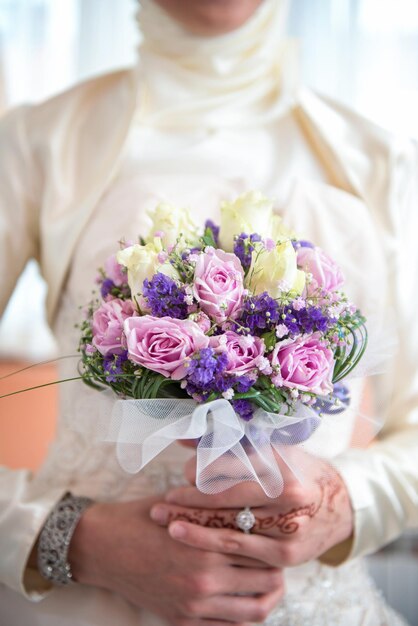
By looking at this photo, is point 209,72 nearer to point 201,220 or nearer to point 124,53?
point 201,220

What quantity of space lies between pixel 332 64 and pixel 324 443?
220cm

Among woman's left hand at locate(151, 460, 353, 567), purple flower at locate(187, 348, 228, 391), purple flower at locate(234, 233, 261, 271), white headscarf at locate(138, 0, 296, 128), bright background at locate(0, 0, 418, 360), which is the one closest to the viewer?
purple flower at locate(187, 348, 228, 391)

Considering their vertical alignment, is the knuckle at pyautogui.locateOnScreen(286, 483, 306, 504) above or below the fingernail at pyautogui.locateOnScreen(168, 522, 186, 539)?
above

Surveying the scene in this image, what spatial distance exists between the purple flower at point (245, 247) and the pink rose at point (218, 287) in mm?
36

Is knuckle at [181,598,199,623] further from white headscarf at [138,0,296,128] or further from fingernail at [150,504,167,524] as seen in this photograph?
white headscarf at [138,0,296,128]

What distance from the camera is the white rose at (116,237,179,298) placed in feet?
2.95

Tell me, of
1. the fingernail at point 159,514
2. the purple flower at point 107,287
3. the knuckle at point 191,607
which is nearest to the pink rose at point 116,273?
the purple flower at point 107,287

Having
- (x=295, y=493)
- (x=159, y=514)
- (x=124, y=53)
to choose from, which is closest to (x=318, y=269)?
(x=295, y=493)

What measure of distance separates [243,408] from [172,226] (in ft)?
0.90

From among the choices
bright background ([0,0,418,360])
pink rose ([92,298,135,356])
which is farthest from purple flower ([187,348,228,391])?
bright background ([0,0,418,360])

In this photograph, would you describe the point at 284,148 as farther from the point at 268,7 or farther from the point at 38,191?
the point at 38,191

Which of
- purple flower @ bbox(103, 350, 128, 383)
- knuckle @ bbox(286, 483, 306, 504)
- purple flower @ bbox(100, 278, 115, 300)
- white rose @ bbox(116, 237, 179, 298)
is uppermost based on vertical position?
white rose @ bbox(116, 237, 179, 298)

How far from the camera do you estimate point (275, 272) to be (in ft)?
2.89

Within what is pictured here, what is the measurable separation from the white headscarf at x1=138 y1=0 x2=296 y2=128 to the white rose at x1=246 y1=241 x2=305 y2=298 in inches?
23.9
